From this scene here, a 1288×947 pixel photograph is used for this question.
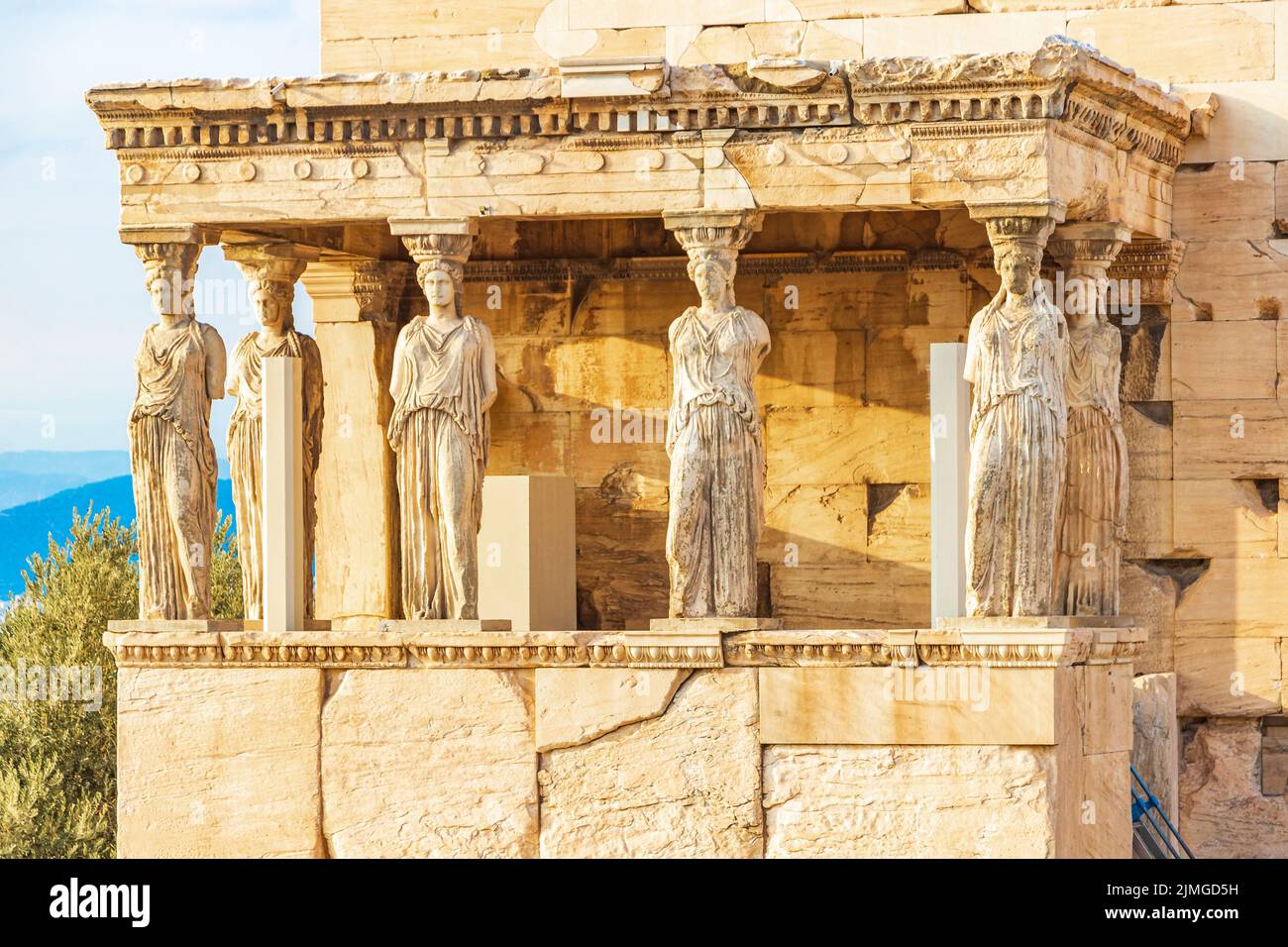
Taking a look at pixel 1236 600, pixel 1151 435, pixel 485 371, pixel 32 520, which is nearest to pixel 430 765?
pixel 485 371

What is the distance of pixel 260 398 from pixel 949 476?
377cm

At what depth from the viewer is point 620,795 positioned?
1384 cm

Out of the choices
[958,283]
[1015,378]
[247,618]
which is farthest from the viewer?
[958,283]

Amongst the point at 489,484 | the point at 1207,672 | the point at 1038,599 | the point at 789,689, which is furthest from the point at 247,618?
the point at 1207,672

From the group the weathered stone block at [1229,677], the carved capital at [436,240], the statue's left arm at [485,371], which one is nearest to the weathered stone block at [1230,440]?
the weathered stone block at [1229,677]

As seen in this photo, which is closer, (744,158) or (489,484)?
(744,158)

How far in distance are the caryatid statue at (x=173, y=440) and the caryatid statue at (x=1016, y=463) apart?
4.01m

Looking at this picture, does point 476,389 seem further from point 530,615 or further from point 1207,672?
point 1207,672

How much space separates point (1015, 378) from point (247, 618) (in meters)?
4.38

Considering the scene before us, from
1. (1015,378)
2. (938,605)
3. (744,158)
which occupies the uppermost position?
(744,158)

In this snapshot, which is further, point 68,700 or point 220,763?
point 68,700

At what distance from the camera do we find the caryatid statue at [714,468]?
13711 mm

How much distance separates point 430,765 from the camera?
14039mm

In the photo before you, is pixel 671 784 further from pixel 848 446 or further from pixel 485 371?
pixel 848 446
